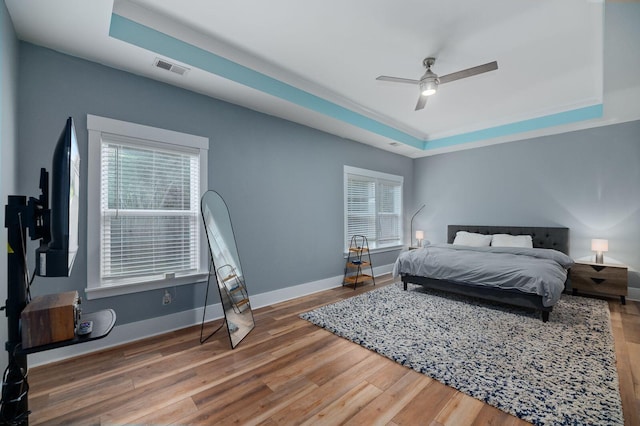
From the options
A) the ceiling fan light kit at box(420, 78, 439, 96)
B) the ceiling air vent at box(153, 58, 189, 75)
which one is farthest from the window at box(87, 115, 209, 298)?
the ceiling fan light kit at box(420, 78, 439, 96)

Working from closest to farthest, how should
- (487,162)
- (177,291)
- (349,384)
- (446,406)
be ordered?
(446,406)
(349,384)
(177,291)
(487,162)

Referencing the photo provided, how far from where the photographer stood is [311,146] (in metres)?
4.25

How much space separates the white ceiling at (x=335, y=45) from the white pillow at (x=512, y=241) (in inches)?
76.6

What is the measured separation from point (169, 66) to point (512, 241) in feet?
17.4

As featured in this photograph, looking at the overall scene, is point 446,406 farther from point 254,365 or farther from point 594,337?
point 594,337

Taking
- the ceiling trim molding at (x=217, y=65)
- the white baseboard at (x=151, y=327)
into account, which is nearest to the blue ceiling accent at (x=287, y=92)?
the ceiling trim molding at (x=217, y=65)

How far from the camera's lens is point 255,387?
197 centimetres

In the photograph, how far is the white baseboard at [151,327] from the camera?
230 centimetres

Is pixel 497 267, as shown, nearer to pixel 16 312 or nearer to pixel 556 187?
pixel 556 187

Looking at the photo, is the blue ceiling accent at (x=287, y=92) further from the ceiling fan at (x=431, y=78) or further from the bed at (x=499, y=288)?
the bed at (x=499, y=288)

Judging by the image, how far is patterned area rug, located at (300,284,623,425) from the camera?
1.78 m

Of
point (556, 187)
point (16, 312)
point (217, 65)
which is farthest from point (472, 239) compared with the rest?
point (16, 312)

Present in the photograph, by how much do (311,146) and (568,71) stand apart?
3.18m

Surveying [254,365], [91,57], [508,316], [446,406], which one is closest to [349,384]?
[446,406]
